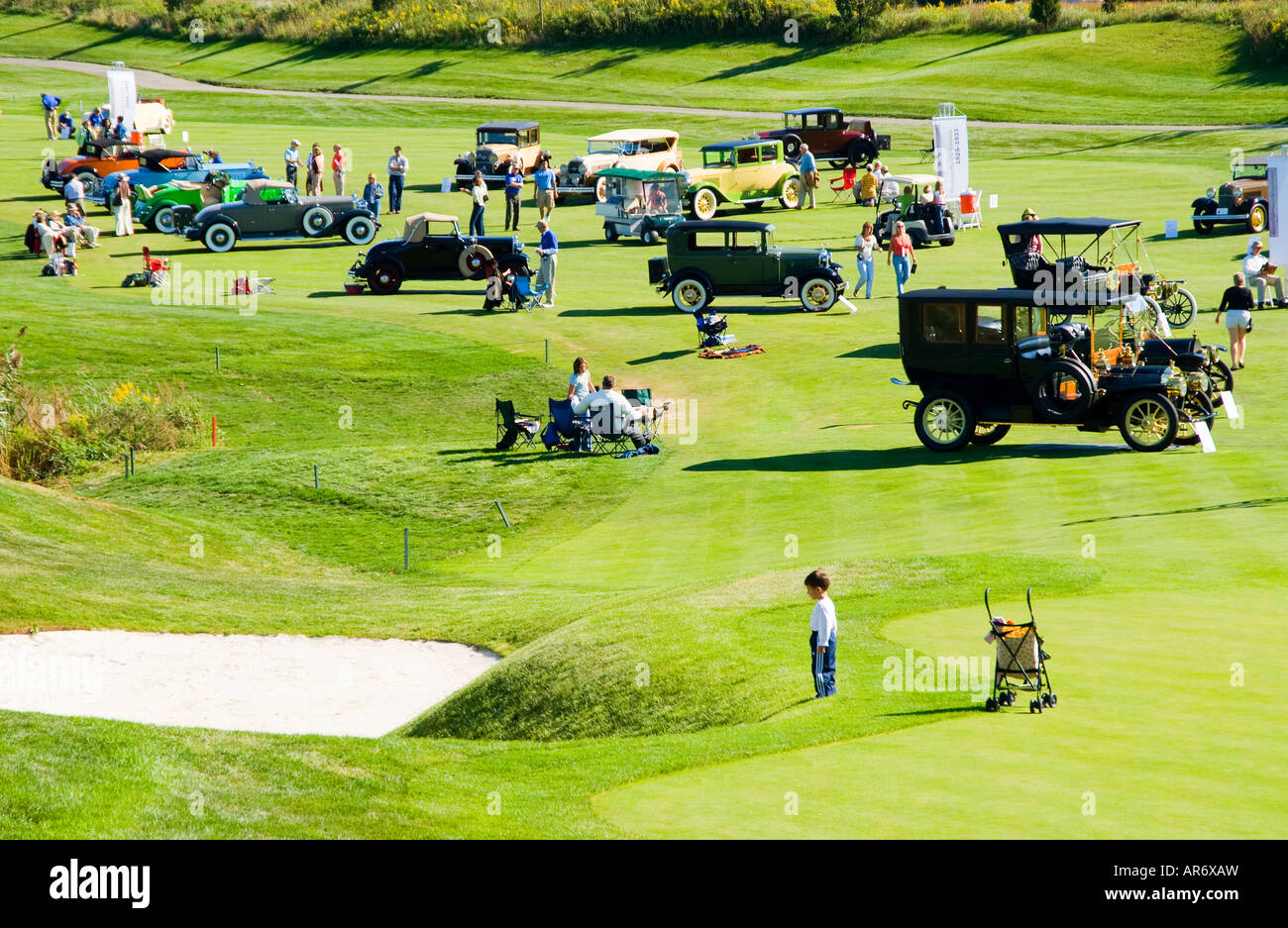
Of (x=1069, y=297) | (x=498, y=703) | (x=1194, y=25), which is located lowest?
(x=498, y=703)

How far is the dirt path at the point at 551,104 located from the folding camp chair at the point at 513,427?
43.3m

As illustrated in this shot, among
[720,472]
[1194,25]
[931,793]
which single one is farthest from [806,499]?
[1194,25]

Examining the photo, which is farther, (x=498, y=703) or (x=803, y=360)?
(x=803, y=360)

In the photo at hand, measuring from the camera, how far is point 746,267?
35062 millimetres

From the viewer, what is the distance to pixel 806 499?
74.5ft

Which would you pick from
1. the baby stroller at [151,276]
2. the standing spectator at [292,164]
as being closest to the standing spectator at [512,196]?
the standing spectator at [292,164]

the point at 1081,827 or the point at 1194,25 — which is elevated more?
the point at 1194,25

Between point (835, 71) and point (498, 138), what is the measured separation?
29890mm

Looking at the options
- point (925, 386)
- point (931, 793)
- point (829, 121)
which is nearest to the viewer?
point (931, 793)

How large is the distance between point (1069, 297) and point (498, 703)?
11.3 m

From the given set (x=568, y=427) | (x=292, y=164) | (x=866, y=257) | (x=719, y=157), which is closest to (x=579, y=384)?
(x=568, y=427)

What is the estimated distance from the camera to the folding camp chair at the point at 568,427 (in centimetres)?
2636

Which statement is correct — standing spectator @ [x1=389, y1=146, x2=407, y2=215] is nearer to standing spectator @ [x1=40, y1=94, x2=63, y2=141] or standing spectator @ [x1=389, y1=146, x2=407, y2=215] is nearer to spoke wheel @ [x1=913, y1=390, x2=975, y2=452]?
standing spectator @ [x1=40, y1=94, x2=63, y2=141]

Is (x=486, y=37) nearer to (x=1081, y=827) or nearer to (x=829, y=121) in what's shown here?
→ (x=829, y=121)
